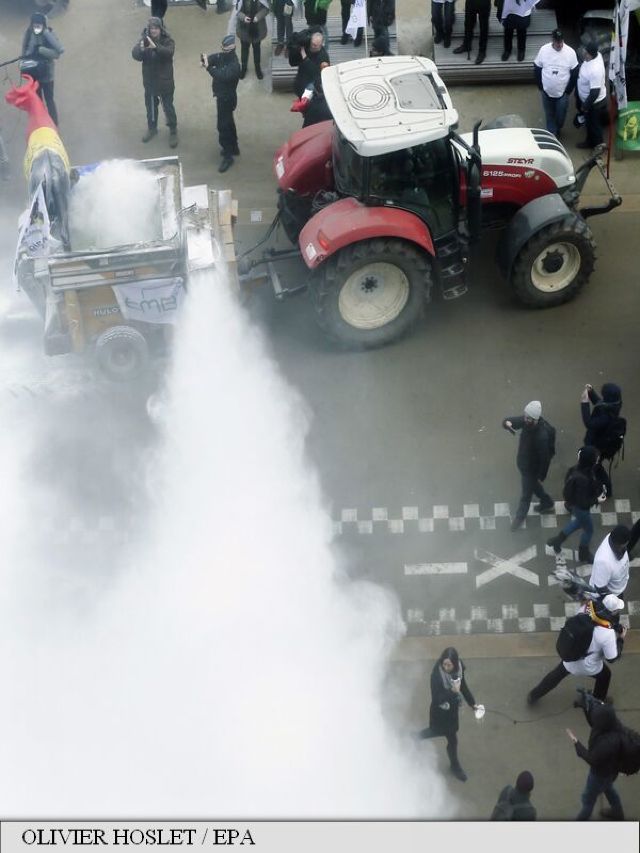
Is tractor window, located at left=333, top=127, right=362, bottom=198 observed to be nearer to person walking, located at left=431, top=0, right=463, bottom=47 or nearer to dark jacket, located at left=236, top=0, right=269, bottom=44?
dark jacket, located at left=236, top=0, right=269, bottom=44

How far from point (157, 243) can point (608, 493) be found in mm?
4660

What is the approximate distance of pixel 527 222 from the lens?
11.3 m

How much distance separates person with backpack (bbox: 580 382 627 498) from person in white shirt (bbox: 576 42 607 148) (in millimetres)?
5428

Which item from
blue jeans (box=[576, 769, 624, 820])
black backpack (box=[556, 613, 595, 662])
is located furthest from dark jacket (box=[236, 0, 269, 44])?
blue jeans (box=[576, 769, 624, 820])

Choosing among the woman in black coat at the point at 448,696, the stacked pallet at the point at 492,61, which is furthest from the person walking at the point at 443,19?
the woman in black coat at the point at 448,696

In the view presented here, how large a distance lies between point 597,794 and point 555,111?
896cm

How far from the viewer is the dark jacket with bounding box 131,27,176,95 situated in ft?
45.5

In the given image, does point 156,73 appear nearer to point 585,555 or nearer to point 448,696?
point 585,555

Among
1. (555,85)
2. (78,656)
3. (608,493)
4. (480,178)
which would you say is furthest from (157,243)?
(555,85)

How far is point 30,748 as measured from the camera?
846 cm

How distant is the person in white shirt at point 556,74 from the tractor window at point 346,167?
3771 millimetres

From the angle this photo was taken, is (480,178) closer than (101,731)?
No

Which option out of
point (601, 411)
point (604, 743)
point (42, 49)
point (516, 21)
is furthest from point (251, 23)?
point (604, 743)

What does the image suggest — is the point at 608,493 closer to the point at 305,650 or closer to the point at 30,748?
the point at 305,650
